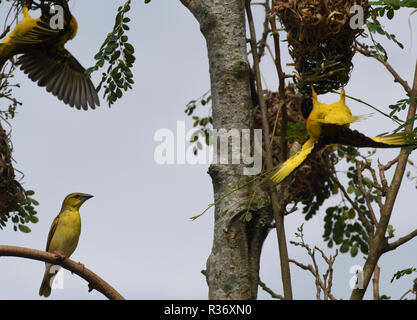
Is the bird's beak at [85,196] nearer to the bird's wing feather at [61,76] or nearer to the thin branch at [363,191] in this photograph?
the bird's wing feather at [61,76]

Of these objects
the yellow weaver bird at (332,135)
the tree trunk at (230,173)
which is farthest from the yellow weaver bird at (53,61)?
the yellow weaver bird at (332,135)

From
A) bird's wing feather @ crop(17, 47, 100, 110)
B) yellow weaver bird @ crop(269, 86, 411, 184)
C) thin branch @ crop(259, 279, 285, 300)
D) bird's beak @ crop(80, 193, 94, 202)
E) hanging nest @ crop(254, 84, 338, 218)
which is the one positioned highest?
bird's wing feather @ crop(17, 47, 100, 110)

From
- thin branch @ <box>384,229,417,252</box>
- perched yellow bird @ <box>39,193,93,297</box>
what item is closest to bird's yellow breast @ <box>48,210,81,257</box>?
perched yellow bird @ <box>39,193,93,297</box>

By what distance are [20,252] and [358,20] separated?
1.77 metres

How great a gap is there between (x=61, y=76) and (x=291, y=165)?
119 inches

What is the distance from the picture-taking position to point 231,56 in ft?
9.21

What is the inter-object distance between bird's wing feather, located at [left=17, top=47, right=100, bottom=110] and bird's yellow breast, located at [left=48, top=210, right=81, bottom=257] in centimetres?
85

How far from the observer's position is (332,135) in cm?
222

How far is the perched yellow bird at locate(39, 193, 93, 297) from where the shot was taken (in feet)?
14.0

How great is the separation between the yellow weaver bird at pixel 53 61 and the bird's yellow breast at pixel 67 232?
2.79 ft

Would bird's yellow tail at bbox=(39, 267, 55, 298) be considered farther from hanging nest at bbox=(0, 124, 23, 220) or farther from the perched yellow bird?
hanging nest at bbox=(0, 124, 23, 220)

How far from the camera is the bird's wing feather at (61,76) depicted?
465 cm

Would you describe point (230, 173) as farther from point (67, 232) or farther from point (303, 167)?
point (67, 232)
